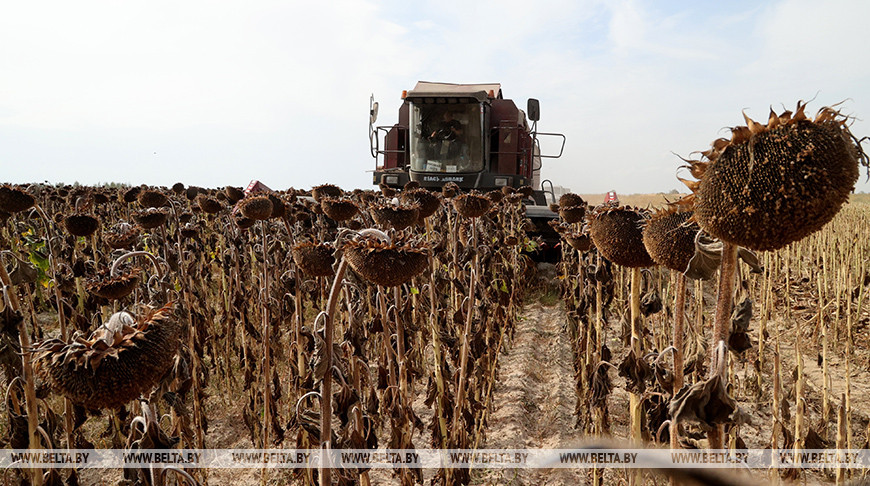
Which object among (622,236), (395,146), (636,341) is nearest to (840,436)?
(636,341)

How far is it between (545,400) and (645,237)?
368cm

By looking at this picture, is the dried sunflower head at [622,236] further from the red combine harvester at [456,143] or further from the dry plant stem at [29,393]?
the red combine harvester at [456,143]

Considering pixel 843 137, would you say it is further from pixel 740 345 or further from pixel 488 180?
pixel 488 180

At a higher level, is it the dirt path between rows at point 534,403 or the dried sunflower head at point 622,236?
the dried sunflower head at point 622,236

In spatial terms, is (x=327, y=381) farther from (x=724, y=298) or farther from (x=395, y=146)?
(x=395, y=146)

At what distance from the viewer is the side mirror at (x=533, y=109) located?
9828 millimetres

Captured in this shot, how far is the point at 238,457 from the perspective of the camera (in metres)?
4.07

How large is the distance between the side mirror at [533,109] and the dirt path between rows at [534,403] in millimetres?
4458

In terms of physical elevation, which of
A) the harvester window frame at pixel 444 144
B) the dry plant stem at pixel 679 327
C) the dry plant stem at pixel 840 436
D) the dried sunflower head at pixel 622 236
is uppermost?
the harvester window frame at pixel 444 144

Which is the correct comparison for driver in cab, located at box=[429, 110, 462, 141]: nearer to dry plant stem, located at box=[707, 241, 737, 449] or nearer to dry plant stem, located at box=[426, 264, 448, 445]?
dry plant stem, located at box=[426, 264, 448, 445]

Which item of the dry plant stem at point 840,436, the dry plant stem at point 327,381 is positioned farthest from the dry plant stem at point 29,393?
the dry plant stem at point 840,436

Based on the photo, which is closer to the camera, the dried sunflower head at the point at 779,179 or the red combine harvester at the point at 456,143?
the dried sunflower head at the point at 779,179

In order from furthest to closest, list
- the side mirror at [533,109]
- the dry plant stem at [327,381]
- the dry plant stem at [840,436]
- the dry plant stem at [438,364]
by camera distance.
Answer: the side mirror at [533,109]
the dry plant stem at [438,364]
the dry plant stem at [840,436]
the dry plant stem at [327,381]

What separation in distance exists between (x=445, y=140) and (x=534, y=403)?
706cm
